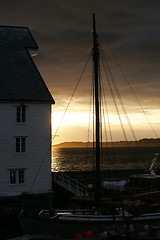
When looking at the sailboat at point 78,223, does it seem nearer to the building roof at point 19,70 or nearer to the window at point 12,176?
the window at point 12,176

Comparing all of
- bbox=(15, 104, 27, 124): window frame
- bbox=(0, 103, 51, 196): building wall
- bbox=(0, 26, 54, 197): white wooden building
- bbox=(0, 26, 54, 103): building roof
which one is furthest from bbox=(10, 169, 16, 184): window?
bbox=(0, 26, 54, 103): building roof

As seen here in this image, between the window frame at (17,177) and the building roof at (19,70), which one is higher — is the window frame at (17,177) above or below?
below

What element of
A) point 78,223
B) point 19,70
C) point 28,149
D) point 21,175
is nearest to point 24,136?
point 28,149

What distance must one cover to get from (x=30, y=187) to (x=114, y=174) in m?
33.5

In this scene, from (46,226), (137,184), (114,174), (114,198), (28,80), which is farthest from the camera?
(114,174)

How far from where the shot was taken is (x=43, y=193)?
30.3m

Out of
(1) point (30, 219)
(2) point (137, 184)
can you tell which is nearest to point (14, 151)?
(1) point (30, 219)

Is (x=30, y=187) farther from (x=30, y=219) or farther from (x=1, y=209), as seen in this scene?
(x=30, y=219)

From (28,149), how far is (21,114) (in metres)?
3.76

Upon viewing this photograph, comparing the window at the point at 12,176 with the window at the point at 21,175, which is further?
the window at the point at 21,175

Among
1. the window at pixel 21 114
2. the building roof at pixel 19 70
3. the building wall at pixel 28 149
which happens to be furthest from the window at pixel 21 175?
the building roof at pixel 19 70

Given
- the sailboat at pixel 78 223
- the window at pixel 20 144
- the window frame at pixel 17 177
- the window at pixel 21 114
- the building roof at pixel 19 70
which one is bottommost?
the sailboat at pixel 78 223

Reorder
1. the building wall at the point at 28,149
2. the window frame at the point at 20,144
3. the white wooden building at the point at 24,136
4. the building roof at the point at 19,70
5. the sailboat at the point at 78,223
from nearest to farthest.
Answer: the sailboat at the point at 78,223 < the building wall at the point at 28,149 < the white wooden building at the point at 24,136 < the window frame at the point at 20,144 < the building roof at the point at 19,70

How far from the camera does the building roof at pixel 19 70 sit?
102 feet
